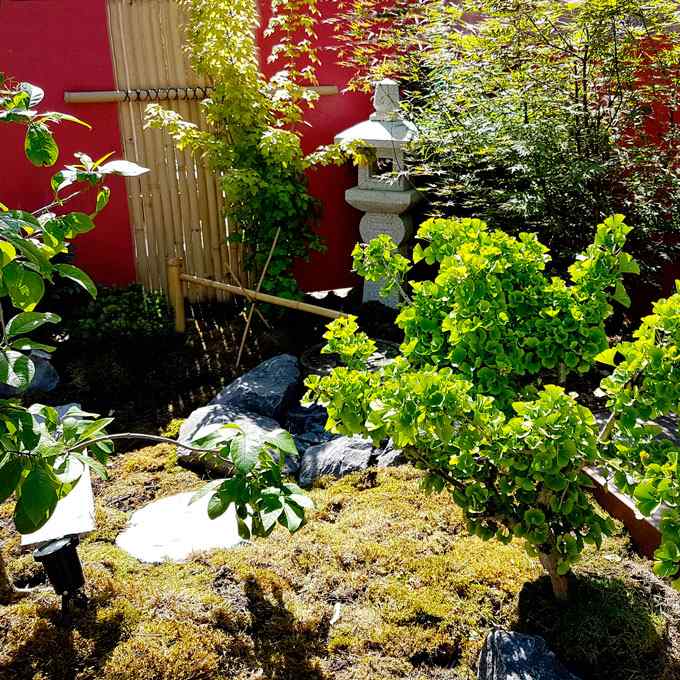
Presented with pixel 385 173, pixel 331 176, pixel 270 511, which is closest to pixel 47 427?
pixel 270 511

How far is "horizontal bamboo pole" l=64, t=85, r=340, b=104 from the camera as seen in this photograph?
5.55m

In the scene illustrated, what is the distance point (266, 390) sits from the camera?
472 centimetres

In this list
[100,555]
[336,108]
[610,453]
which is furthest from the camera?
[336,108]

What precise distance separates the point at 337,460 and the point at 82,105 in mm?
3551

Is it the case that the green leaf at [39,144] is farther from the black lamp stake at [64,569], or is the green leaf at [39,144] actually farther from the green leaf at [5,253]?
the black lamp stake at [64,569]

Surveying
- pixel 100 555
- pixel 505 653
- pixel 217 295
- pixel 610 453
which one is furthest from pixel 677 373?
pixel 217 295

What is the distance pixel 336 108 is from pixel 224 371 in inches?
98.0

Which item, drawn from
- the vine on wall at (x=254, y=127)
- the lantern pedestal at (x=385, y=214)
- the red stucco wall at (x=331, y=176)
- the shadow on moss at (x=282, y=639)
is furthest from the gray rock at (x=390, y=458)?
the red stucco wall at (x=331, y=176)

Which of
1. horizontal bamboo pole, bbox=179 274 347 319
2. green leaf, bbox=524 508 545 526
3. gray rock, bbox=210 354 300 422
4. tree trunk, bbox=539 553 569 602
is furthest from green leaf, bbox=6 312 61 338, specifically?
horizontal bamboo pole, bbox=179 274 347 319

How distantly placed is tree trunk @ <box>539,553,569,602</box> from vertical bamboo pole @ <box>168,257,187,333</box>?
3.76 meters

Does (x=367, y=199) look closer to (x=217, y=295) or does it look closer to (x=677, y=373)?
(x=217, y=295)

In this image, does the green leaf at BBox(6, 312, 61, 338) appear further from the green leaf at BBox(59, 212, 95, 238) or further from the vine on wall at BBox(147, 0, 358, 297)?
the vine on wall at BBox(147, 0, 358, 297)

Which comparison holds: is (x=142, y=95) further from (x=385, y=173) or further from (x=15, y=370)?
(x=15, y=370)

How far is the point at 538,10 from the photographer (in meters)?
4.39
